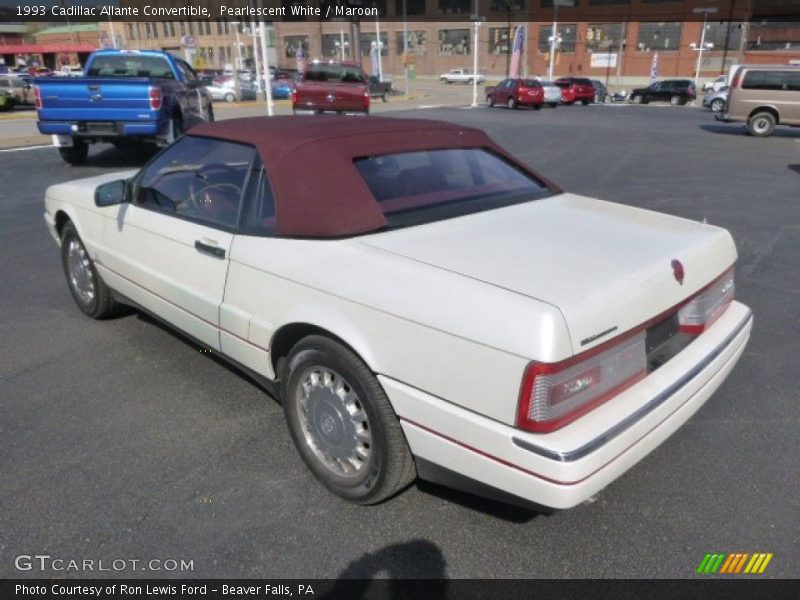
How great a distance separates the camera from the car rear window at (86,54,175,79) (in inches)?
461

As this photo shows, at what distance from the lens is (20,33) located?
3607 inches

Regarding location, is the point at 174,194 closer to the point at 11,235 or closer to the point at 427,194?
the point at 427,194

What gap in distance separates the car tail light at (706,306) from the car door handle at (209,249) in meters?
2.05

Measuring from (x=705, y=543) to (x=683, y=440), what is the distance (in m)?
0.73

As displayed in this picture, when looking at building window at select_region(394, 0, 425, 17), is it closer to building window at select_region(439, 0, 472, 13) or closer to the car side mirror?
building window at select_region(439, 0, 472, 13)

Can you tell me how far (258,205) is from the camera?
285 cm

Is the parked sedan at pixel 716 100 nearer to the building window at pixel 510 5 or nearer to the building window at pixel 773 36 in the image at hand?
the building window at pixel 773 36

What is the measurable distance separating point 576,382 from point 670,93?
39.7 meters

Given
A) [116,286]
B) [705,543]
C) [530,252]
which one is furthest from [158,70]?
[705,543]

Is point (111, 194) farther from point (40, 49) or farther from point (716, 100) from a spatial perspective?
point (40, 49)

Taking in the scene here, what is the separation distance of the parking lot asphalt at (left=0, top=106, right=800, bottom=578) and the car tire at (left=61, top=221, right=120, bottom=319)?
0.47ft

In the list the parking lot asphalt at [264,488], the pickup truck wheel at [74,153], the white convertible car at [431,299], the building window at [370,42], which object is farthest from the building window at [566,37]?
the white convertible car at [431,299]

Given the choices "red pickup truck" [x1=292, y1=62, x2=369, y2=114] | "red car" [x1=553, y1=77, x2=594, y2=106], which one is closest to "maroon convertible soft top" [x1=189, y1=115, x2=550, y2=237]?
"red pickup truck" [x1=292, y1=62, x2=369, y2=114]

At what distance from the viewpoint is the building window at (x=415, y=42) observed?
7875 cm
